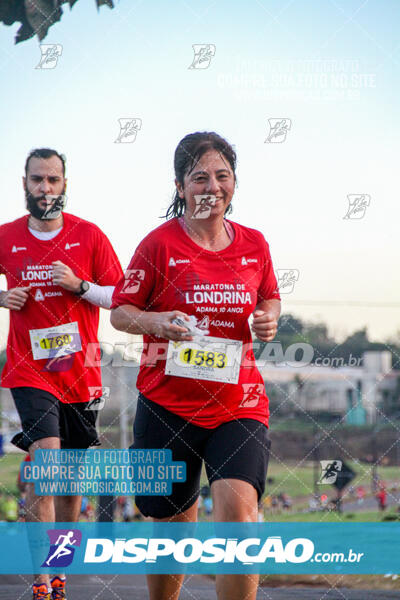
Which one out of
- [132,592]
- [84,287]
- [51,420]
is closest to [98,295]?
[84,287]

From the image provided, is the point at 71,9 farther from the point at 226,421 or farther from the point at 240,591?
the point at 240,591

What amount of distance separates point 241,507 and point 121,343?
78.4 inches

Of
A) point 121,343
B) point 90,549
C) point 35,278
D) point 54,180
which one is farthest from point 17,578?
point 54,180

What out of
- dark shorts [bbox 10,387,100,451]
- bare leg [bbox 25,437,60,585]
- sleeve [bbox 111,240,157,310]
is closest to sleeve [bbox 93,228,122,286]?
dark shorts [bbox 10,387,100,451]

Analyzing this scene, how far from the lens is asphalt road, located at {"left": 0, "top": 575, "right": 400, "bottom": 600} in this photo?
4.91 meters

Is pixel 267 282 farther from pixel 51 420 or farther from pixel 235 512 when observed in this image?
pixel 51 420

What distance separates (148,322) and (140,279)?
22cm

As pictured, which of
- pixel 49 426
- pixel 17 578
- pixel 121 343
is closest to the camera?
pixel 49 426

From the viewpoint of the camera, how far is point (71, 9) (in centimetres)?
473

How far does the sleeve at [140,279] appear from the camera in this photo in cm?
372

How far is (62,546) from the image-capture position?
4395 millimetres

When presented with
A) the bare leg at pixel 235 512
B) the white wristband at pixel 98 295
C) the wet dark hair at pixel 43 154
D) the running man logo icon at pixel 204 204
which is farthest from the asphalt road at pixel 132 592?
the wet dark hair at pixel 43 154

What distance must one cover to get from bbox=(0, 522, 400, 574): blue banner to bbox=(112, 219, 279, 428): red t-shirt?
51 cm

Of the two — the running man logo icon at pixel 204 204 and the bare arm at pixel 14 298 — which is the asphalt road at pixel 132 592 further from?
the running man logo icon at pixel 204 204
